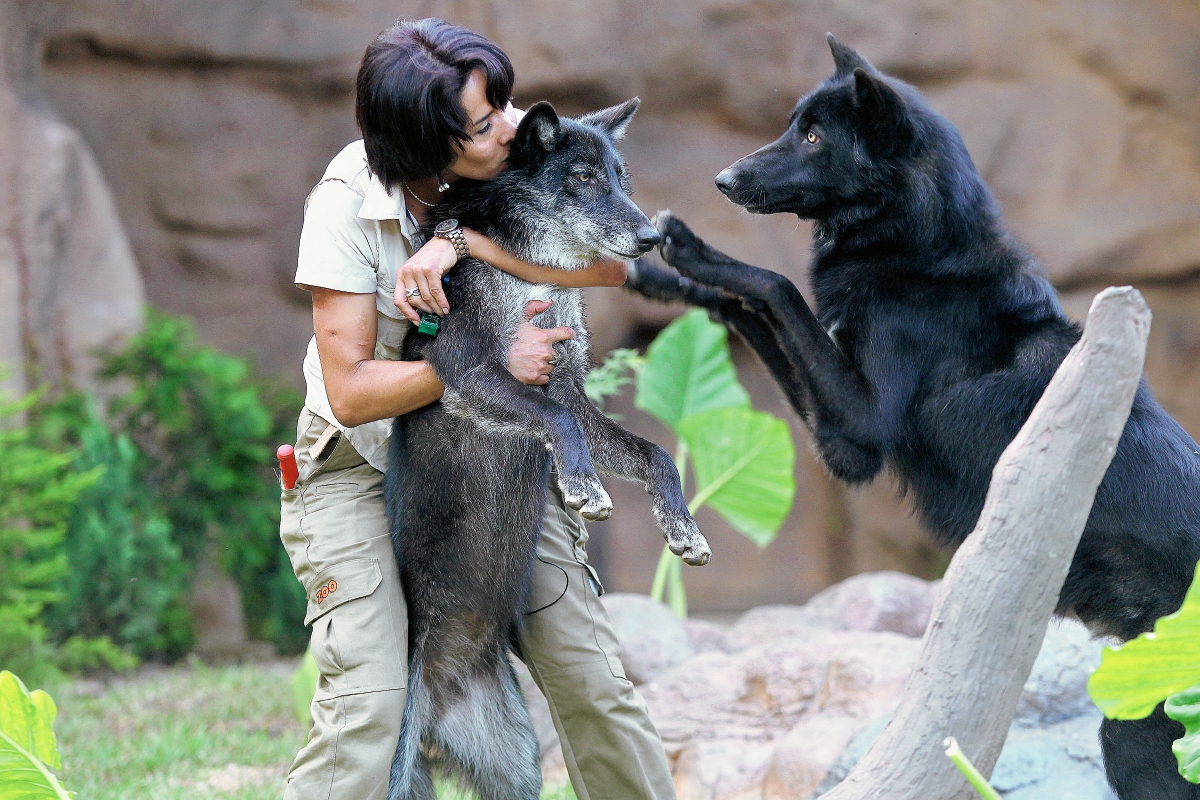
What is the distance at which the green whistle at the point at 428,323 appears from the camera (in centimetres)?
237

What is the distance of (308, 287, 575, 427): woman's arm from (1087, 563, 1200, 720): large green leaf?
55.3 inches

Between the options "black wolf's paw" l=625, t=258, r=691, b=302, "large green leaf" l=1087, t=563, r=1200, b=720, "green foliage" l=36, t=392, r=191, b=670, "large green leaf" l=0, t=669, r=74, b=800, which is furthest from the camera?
"green foliage" l=36, t=392, r=191, b=670

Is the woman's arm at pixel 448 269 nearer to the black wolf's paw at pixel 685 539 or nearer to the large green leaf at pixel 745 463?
the black wolf's paw at pixel 685 539

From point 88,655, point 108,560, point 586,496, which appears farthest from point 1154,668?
point 108,560

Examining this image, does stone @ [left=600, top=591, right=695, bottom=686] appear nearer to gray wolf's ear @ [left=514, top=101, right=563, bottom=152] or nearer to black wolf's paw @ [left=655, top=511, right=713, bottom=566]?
black wolf's paw @ [left=655, top=511, right=713, bottom=566]

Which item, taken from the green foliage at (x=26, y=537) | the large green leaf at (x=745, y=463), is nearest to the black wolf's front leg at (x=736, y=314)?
the large green leaf at (x=745, y=463)

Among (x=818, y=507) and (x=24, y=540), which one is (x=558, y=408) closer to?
(x=24, y=540)

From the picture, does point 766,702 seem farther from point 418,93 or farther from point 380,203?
point 418,93

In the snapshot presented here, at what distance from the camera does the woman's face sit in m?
2.34

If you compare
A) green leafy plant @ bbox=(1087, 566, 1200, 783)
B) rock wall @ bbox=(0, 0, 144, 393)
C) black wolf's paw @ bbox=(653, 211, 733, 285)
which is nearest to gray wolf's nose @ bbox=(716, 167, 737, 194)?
black wolf's paw @ bbox=(653, 211, 733, 285)

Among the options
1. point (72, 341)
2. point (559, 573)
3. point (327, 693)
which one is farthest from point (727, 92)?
point (327, 693)

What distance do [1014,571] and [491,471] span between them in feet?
3.76

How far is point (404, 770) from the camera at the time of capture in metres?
2.40

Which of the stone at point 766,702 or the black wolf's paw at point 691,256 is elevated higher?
the black wolf's paw at point 691,256
